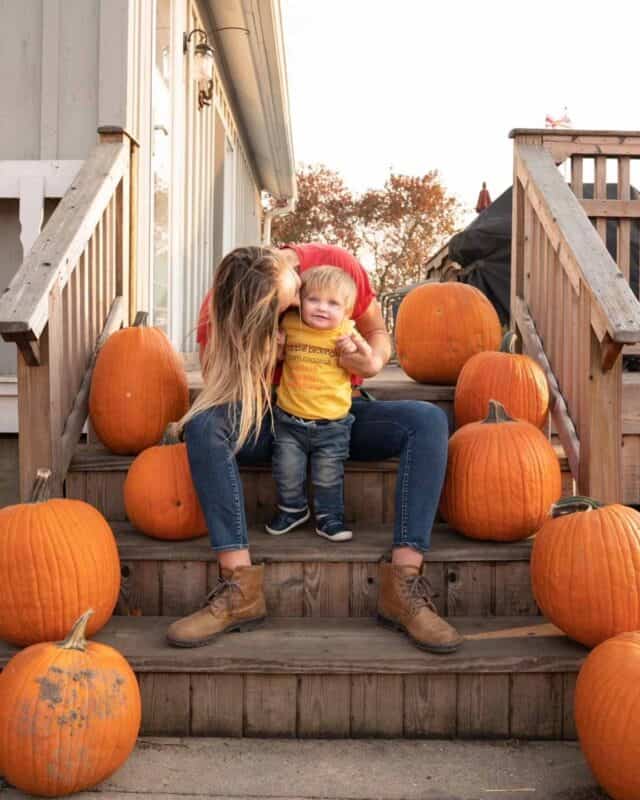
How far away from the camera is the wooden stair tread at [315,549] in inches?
89.9

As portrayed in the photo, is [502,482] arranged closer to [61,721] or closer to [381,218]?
[61,721]

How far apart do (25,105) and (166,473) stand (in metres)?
1.85

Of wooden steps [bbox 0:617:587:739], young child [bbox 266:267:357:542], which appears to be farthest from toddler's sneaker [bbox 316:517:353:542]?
wooden steps [bbox 0:617:587:739]

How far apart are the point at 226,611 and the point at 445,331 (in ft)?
5.19

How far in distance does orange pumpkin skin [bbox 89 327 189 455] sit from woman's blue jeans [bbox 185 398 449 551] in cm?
52

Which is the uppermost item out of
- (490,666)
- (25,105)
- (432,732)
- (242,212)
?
(242,212)

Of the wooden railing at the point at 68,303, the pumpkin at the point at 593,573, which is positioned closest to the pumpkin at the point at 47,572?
the wooden railing at the point at 68,303

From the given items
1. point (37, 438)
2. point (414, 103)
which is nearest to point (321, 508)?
point (37, 438)

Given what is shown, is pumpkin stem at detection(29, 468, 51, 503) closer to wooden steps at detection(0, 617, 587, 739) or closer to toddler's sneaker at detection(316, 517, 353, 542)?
wooden steps at detection(0, 617, 587, 739)

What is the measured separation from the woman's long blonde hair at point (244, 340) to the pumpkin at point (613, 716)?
1060mm

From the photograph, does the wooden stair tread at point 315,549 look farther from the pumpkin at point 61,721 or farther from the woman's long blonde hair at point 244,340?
the pumpkin at point 61,721

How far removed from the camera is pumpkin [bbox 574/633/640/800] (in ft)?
5.38

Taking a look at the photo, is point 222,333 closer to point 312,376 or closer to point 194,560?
point 312,376

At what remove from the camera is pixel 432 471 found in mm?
2256
